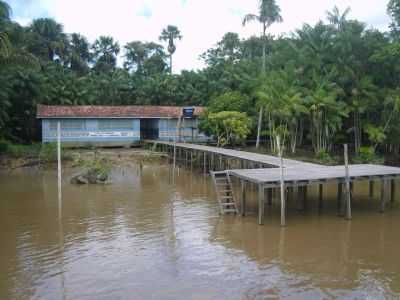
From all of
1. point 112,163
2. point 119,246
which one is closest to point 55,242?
point 119,246

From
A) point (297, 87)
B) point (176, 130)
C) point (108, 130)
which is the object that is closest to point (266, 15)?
point (297, 87)

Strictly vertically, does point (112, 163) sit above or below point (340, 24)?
below

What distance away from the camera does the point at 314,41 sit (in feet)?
90.0

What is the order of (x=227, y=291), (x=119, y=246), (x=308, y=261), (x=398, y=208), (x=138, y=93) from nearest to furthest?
(x=227, y=291) → (x=308, y=261) → (x=119, y=246) → (x=398, y=208) → (x=138, y=93)

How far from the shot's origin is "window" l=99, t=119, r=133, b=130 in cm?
3090

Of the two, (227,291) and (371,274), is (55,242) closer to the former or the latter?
(227,291)

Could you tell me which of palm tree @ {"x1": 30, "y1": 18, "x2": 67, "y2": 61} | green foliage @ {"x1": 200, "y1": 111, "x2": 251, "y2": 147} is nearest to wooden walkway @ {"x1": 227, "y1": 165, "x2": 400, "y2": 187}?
green foliage @ {"x1": 200, "y1": 111, "x2": 251, "y2": 147}

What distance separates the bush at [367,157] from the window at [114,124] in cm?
1616

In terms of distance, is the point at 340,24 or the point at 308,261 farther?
the point at 340,24

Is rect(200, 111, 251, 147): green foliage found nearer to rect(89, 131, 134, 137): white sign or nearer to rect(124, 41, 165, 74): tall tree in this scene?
rect(89, 131, 134, 137): white sign

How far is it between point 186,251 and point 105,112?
23.0 m

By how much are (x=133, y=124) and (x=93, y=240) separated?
857 inches

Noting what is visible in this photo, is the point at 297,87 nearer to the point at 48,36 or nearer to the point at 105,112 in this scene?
the point at 105,112

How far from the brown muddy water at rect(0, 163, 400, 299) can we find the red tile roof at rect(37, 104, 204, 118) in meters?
14.7
